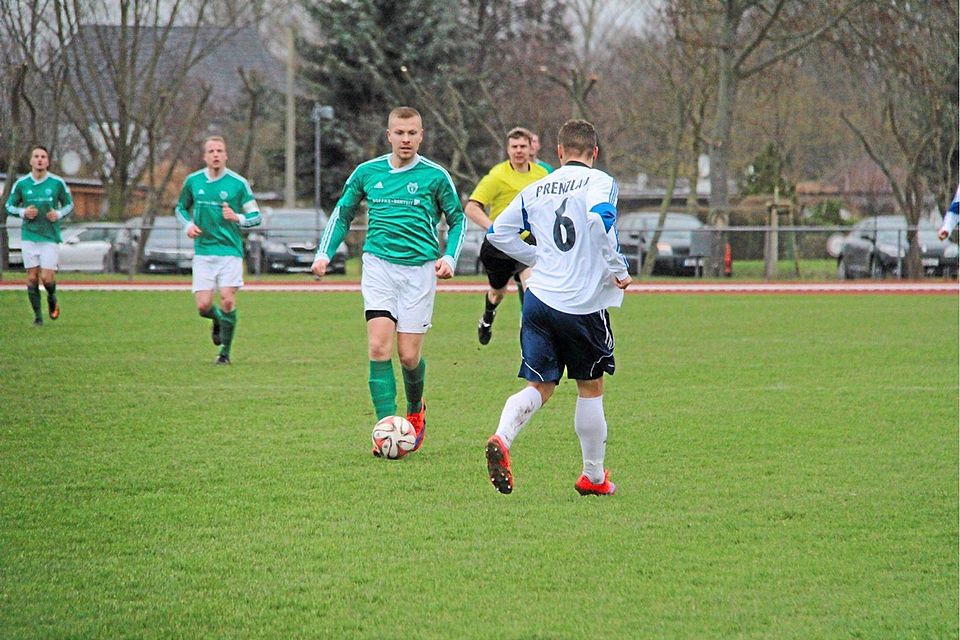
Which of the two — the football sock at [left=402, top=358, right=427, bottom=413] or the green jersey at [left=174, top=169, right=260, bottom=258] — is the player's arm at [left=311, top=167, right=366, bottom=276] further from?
the green jersey at [left=174, top=169, right=260, bottom=258]

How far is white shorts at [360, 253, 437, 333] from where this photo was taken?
8.38 meters

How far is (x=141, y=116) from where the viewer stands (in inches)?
1464

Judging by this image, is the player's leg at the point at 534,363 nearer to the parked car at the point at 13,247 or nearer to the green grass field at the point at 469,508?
the green grass field at the point at 469,508

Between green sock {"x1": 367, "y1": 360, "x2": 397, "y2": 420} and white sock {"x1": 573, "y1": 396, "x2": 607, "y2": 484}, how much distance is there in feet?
5.84

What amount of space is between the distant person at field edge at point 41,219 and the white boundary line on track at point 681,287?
8779 mm

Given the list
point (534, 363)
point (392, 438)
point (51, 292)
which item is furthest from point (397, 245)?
point (51, 292)

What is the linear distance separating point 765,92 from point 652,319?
2550 centimetres

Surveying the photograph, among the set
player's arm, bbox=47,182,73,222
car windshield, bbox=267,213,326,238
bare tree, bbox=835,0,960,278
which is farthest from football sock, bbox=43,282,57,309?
bare tree, bbox=835,0,960,278

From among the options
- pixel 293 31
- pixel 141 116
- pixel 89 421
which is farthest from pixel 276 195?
pixel 89 421

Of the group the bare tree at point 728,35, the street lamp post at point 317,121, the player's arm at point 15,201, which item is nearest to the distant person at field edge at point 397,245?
the player's arm at point 15,201

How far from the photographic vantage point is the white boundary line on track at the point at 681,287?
27141mm

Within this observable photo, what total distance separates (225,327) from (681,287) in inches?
641

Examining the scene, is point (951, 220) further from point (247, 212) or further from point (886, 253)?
point (886, 253)

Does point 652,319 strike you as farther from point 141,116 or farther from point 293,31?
point 293,31
